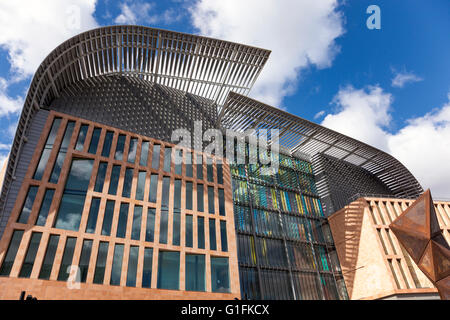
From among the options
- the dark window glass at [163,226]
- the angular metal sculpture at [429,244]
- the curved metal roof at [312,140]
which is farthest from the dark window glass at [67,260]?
the angular metal sculpture at [429,244]

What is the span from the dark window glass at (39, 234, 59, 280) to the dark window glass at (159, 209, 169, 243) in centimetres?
697

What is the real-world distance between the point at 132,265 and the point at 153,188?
644 centimetres

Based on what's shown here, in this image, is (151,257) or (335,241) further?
(335,241)

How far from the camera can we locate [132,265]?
68.6ft

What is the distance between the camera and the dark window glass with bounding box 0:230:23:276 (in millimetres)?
17281

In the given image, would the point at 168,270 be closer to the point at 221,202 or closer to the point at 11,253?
the point at 221,202

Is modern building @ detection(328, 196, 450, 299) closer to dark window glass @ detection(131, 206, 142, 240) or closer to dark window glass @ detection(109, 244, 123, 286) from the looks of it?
dark window glass @ detection(131, 206, 142, 240)

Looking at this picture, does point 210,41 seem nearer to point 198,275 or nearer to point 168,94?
point 168,94

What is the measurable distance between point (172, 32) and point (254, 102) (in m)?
10.5

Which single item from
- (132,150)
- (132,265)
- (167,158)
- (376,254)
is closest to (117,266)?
(132,265)

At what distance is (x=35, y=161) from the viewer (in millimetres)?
21438

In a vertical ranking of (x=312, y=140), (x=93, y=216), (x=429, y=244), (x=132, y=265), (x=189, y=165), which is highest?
(x=312, y=140)

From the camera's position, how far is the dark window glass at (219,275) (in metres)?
23.0
